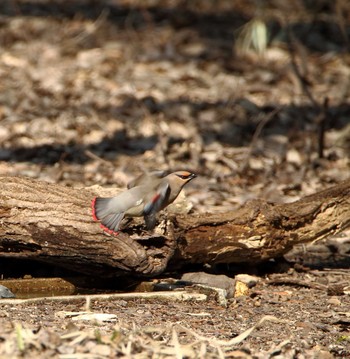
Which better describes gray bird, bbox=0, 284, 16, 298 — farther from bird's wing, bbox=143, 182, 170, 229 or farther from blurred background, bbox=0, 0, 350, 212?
blurred background, bbox=0, 0, 350, 212

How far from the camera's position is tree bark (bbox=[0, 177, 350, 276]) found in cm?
578

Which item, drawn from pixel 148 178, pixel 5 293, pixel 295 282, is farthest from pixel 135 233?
pixel 295 282

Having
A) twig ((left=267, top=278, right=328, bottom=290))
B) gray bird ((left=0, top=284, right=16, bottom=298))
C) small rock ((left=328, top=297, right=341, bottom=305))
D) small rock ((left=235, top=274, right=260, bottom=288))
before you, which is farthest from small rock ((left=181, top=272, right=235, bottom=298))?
gray bird ((left=0, top=284, right=16, bottom=298))

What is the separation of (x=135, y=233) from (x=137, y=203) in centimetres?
28

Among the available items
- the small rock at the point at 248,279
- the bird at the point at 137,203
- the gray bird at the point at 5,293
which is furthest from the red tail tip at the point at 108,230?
the small rock at the point at 248,279

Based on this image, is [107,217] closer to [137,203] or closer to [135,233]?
[137,203]

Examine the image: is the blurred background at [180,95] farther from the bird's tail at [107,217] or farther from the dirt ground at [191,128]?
the bird's tail at [107,217]

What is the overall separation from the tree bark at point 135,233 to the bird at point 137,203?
0.10 metres

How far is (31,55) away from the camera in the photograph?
12.2 metres

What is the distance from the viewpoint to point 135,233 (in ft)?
19.7

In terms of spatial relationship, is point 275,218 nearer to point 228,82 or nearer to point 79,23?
point 228,82

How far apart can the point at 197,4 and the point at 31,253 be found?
9125mm

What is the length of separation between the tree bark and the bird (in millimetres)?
103

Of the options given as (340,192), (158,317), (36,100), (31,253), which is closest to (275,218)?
(340,192)
